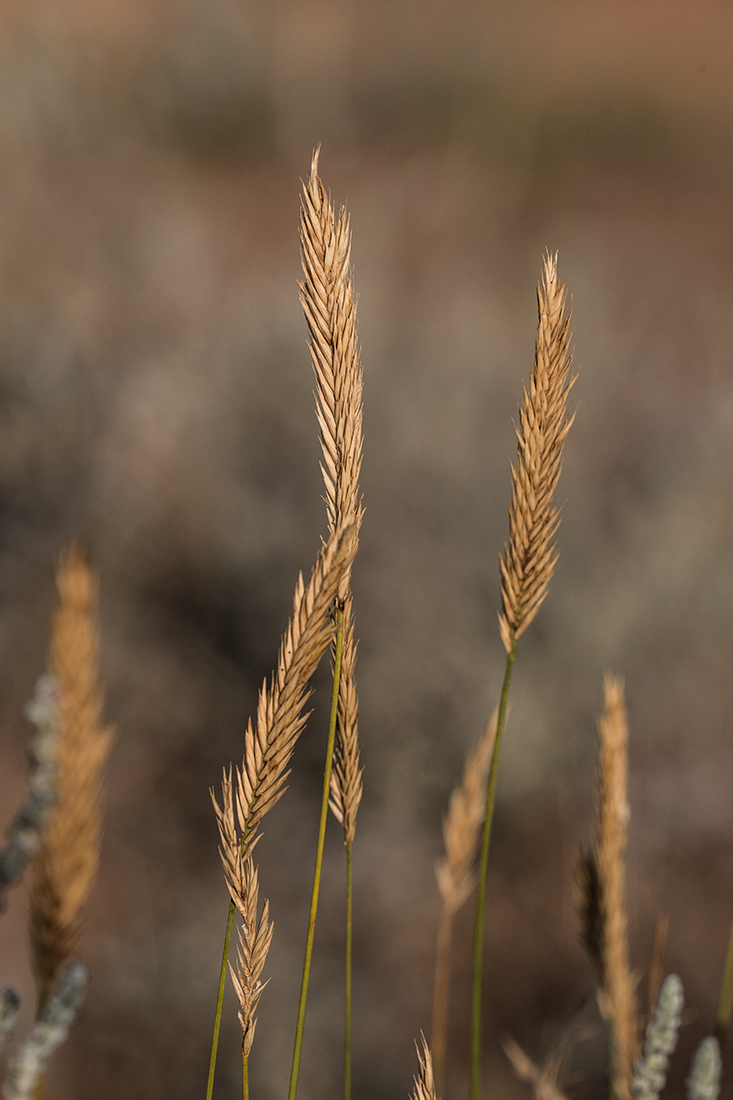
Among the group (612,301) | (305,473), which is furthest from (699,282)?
(305,473)

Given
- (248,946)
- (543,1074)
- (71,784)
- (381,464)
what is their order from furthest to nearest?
(381,464), (543,1074), (248,946), (71,784)

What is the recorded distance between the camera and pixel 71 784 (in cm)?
48

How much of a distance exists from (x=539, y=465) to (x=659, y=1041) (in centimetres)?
44

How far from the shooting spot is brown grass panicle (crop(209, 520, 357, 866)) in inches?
21.4

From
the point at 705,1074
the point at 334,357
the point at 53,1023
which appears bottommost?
the point at 705,1074

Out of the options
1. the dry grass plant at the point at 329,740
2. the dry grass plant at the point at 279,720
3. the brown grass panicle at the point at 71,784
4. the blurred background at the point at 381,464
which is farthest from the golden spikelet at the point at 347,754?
the blurred background at the point at 381,464

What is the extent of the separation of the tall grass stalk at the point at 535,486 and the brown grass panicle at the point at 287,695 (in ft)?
0.57

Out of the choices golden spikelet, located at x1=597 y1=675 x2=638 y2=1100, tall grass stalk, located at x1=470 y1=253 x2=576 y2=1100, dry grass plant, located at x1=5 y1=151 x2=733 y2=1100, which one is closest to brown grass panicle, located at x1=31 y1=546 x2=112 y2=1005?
dry grass plant, located at x1=5 y1=151 x2=733 y2=1100

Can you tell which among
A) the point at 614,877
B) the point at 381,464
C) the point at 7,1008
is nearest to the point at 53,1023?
the point at 7,1008

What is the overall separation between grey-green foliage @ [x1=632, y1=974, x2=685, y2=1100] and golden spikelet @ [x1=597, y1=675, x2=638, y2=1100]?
294 millimetres

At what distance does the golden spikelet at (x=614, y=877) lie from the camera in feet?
2.60

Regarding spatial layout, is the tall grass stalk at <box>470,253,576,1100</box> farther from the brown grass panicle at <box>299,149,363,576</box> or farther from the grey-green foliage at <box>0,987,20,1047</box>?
the grey-green foliage at <box>0,987,20,1047</box>

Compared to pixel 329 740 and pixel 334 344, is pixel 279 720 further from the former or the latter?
pixel 334 344

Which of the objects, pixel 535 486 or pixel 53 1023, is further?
pixel 535 486
